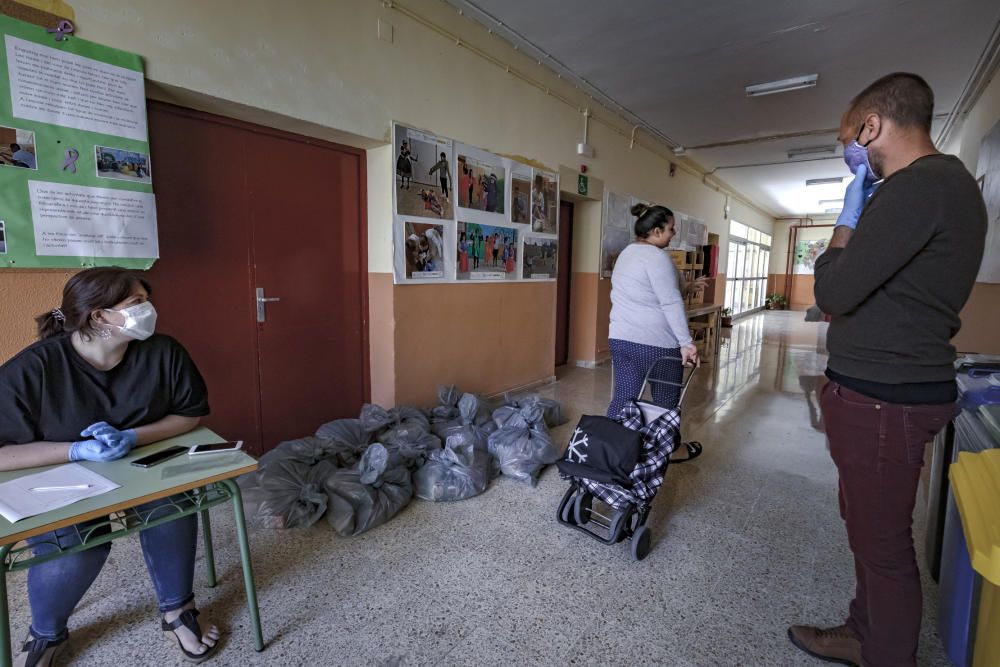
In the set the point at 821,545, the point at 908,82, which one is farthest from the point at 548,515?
the point at 908,82

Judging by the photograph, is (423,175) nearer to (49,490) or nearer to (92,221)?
(92,221)

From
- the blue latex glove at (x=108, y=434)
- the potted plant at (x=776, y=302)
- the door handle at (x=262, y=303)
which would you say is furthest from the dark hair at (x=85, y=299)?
the potted plant at (x=776, y=302)

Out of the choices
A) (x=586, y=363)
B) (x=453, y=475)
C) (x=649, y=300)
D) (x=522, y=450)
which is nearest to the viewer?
(x=649, y=300)

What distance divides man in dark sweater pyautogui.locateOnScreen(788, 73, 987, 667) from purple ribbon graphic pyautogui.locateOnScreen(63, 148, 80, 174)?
2792mm

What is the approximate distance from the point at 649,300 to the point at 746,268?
12.9 meters

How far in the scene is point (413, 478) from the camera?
272 cm

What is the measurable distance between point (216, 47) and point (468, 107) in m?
1.89

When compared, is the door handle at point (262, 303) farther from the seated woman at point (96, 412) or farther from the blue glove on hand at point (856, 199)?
the blue glove on hand at point (856, 199)

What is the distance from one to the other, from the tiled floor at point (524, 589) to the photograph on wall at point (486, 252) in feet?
6.10

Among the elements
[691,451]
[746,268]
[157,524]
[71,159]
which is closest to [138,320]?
[157,524]

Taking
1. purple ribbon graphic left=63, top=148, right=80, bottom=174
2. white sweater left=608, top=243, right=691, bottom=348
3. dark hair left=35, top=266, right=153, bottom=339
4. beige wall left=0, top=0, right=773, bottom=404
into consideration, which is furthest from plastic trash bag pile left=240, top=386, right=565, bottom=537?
purple ribbon graphic left=63, top=148, right=80, bottom=174

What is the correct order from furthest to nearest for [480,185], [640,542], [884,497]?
[480,185], [640,542], [884,497]

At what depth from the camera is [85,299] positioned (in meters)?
1.50

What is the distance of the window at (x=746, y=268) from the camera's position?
40.2 ft
